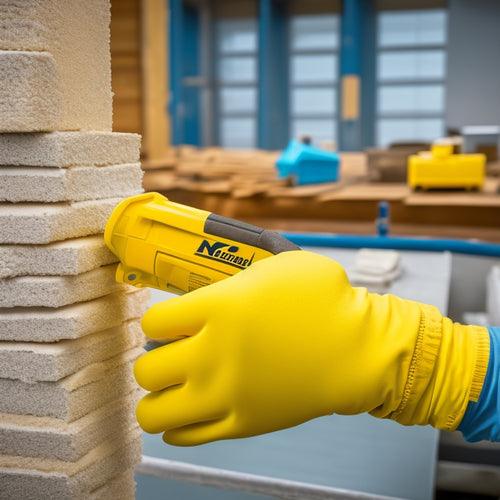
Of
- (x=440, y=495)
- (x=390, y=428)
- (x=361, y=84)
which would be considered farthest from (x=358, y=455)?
(x=361, y=84)

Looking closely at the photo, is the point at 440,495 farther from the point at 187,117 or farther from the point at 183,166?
the point at 187,117

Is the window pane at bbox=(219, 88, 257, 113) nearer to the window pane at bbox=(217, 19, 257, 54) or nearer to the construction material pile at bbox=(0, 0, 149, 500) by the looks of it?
the window pane at bbox=(217, 19, 257, 54)

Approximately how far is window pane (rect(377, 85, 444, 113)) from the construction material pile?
31.4 feet

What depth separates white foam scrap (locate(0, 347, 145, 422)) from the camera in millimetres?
925

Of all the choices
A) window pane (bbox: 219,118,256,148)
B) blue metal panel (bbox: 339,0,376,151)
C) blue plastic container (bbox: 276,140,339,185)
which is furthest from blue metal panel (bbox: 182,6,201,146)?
blue plastic container (bbox: 276,140,339,185)

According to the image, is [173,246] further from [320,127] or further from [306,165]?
[320,127]

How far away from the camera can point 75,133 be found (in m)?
0.92

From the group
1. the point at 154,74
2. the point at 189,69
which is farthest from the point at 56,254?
the point at 189,69

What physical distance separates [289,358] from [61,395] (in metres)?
0.36

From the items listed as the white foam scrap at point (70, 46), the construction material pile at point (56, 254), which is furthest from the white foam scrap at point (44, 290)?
the white foam scrap at point (70, 46)

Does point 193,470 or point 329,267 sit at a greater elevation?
point 329,267

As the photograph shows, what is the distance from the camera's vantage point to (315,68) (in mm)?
Answer: 10352

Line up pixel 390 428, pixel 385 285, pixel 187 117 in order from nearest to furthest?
pixel 390 428 → pixel 385 285 → pixel 187 117

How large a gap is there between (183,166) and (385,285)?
2.91 meters
